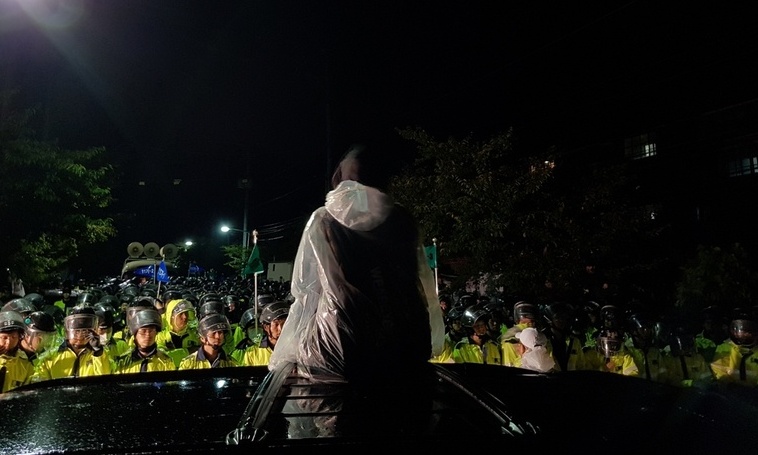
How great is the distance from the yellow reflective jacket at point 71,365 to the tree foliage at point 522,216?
9.36m

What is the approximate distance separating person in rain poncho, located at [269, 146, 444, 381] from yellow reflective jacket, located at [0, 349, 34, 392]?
502 cm

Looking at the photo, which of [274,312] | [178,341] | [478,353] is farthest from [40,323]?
[478,353]

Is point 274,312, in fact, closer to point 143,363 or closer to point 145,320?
point 145,320

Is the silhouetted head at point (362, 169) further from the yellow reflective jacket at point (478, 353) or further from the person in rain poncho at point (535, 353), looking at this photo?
the yellow reflective jacket at point (478, 353)

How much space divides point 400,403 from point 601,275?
45.3ft

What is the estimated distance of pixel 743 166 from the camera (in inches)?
853

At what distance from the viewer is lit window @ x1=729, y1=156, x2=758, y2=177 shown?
21.3 metres

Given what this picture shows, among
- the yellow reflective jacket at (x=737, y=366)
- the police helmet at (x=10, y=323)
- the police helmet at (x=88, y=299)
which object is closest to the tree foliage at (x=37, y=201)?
the police helmet at (x=88, y=299)

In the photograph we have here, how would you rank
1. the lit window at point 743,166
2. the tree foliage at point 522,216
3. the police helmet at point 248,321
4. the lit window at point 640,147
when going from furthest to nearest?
the lit window at point 640,147
the lit window at point 743,166
the tree foliage at point 522,216
the police helmet at point 248,321

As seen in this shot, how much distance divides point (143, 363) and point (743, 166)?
23130mm

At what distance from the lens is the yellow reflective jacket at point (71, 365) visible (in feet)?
21.2

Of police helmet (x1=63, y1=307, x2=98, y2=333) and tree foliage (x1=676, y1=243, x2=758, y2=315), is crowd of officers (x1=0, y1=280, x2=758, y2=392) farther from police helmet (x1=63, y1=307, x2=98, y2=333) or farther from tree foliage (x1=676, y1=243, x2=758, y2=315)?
tree foliage (x1=676, y1=243, x2=758, y2=315)

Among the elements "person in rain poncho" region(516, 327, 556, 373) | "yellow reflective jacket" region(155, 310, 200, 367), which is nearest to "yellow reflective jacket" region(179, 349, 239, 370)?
"yellow reflective jacket" region(155, 310, 200, 367)

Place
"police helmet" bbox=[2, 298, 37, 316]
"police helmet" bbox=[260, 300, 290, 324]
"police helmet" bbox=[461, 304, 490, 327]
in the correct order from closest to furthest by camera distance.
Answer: "police helmet" bbox=[260, 300, 290, 324], "police helmet" bbox=[461, 304, 490, 327], "police helmet" bbox=[2, 298, 37, 316]
